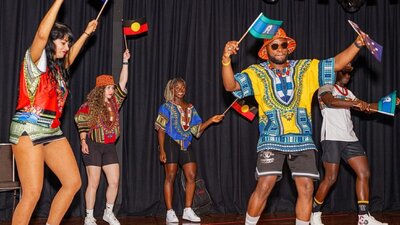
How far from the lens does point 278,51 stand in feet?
13.7

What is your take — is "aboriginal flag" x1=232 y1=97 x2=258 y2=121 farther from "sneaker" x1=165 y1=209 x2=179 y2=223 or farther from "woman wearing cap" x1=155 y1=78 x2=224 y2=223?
"sneaker" x1=165 y1=209 x2=179 y2=223

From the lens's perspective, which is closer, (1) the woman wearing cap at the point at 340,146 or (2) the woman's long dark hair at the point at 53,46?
(2) the woman's long dark hair at the point at 53,46

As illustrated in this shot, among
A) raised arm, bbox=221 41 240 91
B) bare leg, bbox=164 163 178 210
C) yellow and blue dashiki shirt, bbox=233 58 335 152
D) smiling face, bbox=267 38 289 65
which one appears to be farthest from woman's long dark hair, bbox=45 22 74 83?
bare leg, bbox=164 163 178 210

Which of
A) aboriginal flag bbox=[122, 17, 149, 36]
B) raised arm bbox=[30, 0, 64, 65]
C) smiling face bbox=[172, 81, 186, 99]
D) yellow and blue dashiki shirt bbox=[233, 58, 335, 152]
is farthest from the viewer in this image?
aboriginal flag bbox=[122, 17, 149, 36]

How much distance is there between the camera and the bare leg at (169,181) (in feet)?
19.9

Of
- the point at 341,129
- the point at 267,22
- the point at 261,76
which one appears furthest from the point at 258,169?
the point at 341,129

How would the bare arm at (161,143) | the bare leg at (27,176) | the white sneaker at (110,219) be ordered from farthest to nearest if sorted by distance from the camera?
the bare arm at (161,143) < the white sneaker at (110,219) < the bare leg at (27,176)

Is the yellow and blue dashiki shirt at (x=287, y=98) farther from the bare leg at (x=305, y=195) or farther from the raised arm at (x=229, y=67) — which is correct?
the bare leg at (x=305, y=195)

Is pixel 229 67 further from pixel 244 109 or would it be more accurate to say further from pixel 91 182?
pixel 244 109

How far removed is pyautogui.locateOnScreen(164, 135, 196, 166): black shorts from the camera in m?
6.08

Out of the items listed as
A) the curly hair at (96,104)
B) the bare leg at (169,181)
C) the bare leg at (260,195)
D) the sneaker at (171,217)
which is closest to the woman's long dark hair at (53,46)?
the bare leg at (260,195)

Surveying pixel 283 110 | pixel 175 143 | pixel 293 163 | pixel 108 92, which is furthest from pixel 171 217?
pixel 283 110

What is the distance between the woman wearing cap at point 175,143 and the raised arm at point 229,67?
6.71 ft

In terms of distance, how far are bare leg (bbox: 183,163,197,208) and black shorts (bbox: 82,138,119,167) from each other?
2.75 feet
